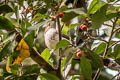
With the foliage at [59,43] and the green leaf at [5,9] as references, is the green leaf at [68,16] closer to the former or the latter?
the foliage at [59,43]

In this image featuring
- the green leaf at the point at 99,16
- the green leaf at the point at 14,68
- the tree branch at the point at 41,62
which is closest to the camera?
the green leaf at the point at 99,16

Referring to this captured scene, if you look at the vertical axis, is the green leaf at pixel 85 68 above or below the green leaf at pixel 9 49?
below

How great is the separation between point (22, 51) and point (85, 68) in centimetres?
24

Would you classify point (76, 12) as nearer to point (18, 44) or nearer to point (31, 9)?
point (18, 44)

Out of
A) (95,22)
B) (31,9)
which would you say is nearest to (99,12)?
(95,22)

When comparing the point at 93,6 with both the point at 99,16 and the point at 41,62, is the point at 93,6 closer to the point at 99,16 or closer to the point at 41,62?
the point at 99,16

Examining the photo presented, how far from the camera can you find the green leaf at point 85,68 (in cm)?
90

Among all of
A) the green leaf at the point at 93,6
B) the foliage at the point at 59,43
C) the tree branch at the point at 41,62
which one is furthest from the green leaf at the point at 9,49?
the green leaf at the point at 93,6

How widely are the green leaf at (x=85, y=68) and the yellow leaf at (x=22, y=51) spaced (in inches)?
9.0

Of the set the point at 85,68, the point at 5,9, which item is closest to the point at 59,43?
the point at 85,68

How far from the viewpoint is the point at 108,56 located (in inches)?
41.6

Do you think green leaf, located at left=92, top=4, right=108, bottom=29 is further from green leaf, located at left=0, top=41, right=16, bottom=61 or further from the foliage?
green leaf, located at left=0, top=41, right=16, bottom=61

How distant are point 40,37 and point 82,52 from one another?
215mm

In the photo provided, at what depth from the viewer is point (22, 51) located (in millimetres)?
1004
